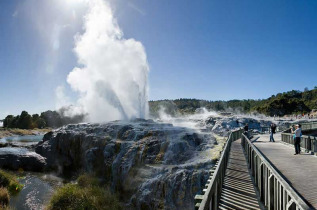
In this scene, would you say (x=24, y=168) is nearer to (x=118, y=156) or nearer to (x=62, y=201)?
(x=118, y=156)

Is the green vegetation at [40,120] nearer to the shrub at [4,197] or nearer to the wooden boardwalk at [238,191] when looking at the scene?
the shrub at [4,197]

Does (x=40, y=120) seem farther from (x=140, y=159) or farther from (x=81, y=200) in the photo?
(x=81, y=200)

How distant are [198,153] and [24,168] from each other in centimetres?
2353

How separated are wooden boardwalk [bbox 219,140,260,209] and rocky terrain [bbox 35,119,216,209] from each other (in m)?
7.19

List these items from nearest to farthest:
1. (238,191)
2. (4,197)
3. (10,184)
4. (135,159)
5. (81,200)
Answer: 1. (238,191)
2. (81,200)
3. (4,197)
4. (10,184)
5. (135,159)

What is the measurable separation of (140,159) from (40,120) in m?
123

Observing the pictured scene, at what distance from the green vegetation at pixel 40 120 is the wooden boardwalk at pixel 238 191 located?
333ft

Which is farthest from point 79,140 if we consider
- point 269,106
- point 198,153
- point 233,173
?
point 269,106

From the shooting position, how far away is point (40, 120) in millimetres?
130250

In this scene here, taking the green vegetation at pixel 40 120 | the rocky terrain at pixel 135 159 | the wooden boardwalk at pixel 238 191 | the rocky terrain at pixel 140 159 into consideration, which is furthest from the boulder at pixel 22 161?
the green vegetation at pixel 40 120

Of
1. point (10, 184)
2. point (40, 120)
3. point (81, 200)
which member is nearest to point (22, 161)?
point (10, 184)

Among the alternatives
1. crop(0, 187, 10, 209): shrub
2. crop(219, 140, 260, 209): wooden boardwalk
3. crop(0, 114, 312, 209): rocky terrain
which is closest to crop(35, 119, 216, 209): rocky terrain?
crop(0, 114, 312, 209): rocky terrain

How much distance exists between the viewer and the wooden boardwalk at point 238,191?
7.34 m

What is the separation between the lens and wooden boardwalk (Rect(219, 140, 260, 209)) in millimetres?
7340
